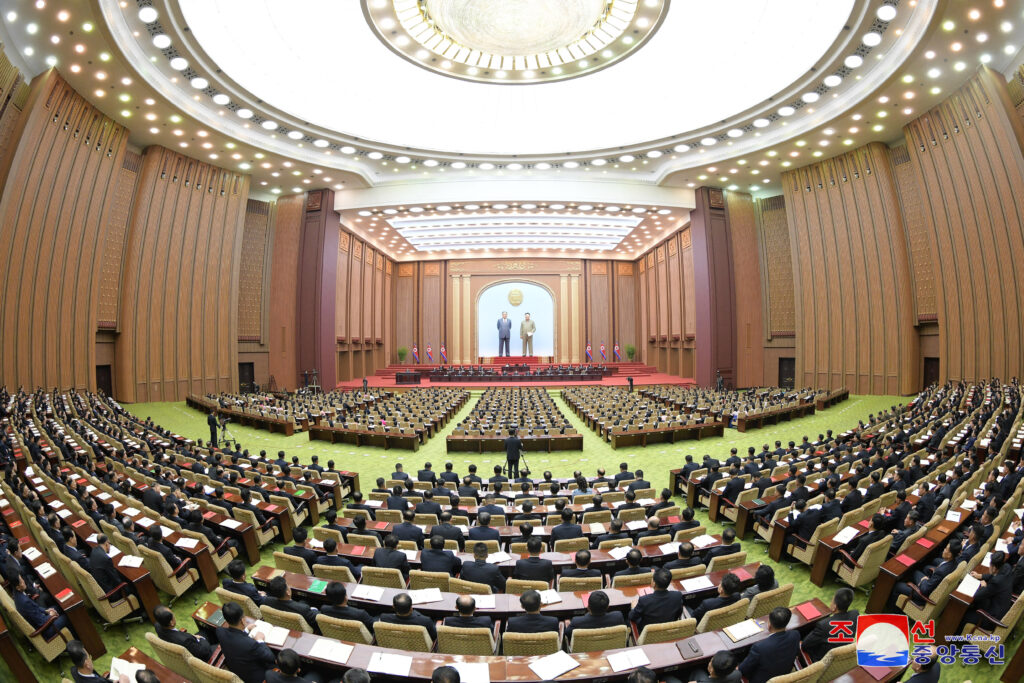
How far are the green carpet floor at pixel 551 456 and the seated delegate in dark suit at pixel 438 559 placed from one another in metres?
2.38

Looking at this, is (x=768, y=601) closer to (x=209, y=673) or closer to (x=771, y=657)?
(x=771, y=657)

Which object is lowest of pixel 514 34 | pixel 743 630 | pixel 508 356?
pixel 743 630

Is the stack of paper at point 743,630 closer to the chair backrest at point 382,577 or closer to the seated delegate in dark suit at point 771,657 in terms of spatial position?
the seated delegate in dark suit at point 771,657

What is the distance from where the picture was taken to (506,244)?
34.8 meters

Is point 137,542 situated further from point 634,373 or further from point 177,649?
point 634,373

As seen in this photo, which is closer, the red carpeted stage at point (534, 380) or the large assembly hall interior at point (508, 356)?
the large assembly hall interior at point (508, 356)

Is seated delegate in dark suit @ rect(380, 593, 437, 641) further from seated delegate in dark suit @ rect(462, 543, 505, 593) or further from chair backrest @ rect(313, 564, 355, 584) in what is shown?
chair backrest @ rect(313, 564, 355, 584)

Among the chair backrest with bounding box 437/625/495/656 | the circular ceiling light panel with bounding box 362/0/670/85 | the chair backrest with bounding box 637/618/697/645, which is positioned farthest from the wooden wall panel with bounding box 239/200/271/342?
the chair backrest with bounding box 637/618/697/645

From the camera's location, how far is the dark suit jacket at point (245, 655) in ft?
11.3

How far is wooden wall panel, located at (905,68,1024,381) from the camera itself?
1515 centimetres

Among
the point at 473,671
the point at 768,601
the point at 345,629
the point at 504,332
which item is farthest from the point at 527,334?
the point at 473,671

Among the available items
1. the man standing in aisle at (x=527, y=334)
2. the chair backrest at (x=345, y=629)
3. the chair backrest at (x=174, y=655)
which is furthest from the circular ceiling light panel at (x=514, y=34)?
the man standing in aisle at (x=527, y=334)

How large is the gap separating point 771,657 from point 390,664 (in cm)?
239

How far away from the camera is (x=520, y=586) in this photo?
14.9 ft
